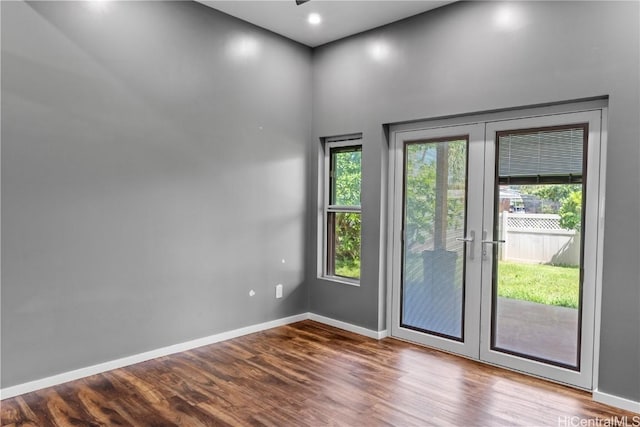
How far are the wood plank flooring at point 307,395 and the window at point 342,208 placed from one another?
1150 millimetres

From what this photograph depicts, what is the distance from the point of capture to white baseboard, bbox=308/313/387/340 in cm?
421

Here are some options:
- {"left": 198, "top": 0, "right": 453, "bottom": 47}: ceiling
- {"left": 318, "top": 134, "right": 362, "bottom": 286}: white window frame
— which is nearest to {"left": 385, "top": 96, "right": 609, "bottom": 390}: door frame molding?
{"left": 318, "top": 134, "right": 362, "bottom": 286}: white window frame

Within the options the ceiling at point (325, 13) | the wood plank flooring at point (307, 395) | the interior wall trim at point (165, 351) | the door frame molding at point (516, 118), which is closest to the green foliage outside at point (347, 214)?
the door frame molding at point (516, 118)

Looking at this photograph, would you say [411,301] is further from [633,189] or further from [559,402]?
[633,189]

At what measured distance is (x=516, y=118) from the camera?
11.0 ft

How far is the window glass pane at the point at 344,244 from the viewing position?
4578 millimetres

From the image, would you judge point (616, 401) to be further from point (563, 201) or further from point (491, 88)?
point (491, 88)

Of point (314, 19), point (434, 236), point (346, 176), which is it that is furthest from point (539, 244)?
point (314, 19)

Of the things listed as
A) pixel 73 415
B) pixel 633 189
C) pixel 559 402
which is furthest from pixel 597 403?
pixel 73 415

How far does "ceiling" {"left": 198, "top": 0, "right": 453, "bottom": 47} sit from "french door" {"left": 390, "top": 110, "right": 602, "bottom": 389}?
1034 mm

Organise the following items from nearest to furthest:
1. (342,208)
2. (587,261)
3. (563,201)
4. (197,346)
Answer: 1. (587,261)
2. (563,201)
3. (197,346)
4. (342,208)

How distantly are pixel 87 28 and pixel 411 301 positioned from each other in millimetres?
3533

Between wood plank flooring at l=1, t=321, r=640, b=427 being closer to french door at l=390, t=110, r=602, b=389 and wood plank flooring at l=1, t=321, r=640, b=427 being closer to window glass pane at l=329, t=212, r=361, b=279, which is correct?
french door at l=390, t=110, r=602, b=389

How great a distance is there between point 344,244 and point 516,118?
2.15 m
